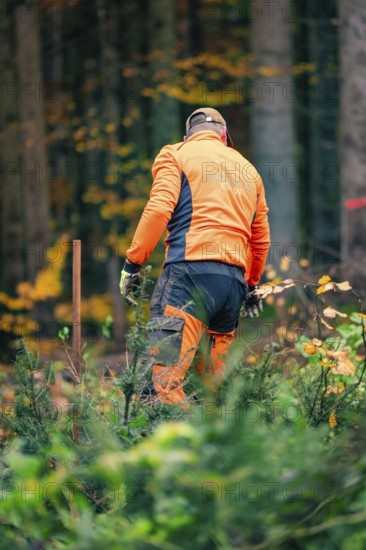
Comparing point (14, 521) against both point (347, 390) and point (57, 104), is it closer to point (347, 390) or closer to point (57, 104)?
point (347, 390)

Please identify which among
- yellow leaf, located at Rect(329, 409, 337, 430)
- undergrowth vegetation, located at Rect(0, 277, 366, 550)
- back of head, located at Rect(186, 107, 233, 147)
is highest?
back of head, located at Rect(186, 107, 233, 147)

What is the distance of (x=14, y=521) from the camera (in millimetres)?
2670

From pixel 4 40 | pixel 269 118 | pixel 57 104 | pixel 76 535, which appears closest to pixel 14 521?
pixel 76 535

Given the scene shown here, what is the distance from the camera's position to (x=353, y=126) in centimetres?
916

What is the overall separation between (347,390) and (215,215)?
1.34 meters

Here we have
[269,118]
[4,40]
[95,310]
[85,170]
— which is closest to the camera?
[269,118]

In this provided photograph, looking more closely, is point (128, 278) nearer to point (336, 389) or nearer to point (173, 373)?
point (173, 373)

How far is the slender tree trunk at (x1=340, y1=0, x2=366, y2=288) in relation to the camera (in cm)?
905

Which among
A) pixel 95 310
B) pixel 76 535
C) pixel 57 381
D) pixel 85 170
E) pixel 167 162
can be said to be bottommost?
pixel 95 310

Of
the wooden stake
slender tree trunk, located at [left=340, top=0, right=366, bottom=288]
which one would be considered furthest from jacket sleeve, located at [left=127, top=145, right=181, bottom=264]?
slender tree trunk, located at [left=340, top=0, right=366, bottom=288]

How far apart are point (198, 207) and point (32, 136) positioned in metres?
9.74

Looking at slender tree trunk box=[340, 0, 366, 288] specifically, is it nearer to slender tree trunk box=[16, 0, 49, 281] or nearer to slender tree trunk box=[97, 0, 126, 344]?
slender tree trunk box=[16, 0, 49, 281]

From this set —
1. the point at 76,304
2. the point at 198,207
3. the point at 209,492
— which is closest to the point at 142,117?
the point at 198,207

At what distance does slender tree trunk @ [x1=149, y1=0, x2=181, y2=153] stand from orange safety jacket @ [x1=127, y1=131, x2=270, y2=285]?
1000cm
